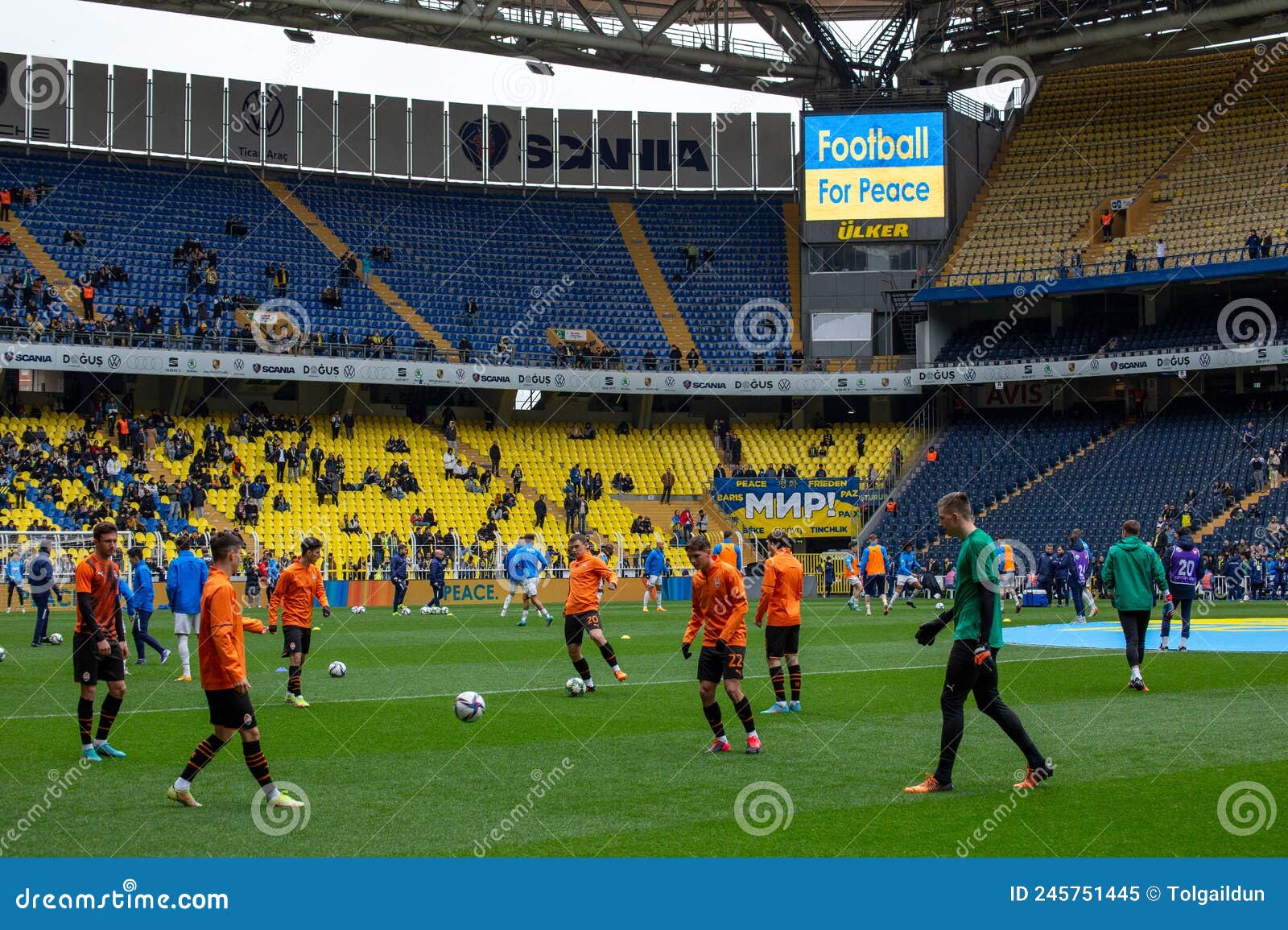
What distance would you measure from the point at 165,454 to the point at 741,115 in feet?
101

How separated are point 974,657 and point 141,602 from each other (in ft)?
49.3

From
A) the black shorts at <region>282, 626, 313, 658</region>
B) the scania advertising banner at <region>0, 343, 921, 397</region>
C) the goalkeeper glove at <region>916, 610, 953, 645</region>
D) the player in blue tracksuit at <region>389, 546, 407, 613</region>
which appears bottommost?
the player in blue tracksuit at <region>389, 546, 407, 613</region>

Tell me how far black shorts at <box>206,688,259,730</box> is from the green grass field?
625 mm

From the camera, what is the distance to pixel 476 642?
26.0m

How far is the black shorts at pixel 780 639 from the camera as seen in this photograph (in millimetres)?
14797

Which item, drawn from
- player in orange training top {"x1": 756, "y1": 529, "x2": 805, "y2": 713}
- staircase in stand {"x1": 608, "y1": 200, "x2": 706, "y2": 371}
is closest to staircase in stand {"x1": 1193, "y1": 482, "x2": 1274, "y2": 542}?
staircase in stand {"x1": 608, "y1": 200, "x2": 706, "y2": 371}

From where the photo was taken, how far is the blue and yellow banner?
5038 centimetres

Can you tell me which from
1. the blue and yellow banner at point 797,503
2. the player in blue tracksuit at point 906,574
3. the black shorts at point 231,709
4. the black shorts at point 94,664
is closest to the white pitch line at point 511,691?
the black shorts at point 94,664

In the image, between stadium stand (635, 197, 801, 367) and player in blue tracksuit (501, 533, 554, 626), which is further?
stadium stand (635, 197, 801, 367)

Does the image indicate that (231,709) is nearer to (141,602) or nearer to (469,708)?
(469,708)

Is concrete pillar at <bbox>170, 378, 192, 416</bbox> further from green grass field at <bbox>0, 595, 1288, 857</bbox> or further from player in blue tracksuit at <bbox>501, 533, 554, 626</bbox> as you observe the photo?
green grass field at <bbox>0, 595, 1288, 857</bbox>

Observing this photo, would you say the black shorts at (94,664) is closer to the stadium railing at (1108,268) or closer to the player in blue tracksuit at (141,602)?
the player in blue tracksuit at (141,602)

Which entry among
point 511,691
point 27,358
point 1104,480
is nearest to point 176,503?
point 27,358

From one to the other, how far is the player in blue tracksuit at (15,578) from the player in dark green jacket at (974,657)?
3047cm
